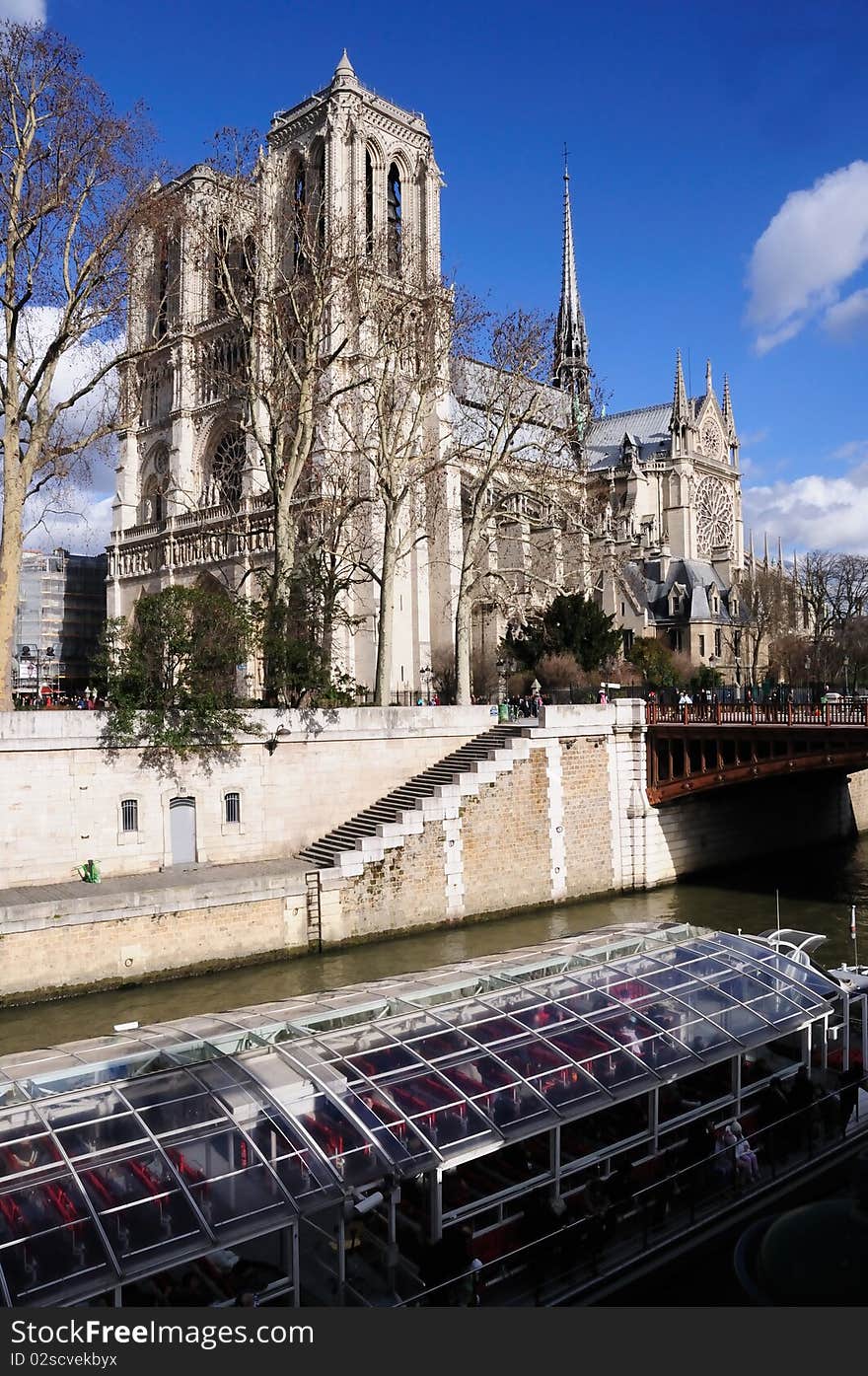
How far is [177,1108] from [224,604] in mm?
17965

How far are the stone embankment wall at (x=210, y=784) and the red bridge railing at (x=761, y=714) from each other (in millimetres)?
5536

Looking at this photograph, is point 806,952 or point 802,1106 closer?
point 802,1106

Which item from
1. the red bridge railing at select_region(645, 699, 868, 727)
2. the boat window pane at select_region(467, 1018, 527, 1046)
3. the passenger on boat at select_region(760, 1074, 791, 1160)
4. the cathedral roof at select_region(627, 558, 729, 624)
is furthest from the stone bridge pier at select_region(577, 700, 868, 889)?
the cathedral roof at select_region(627, 558, 729, 624)

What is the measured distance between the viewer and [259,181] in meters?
29.8

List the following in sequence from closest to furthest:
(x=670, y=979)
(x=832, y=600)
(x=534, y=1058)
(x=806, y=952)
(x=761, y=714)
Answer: (x=534, y=1058) → (x=670, y=979) → (x=806, y=952) → (x=761, y=714) → (x=832, y=600)

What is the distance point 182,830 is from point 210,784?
1.26 m

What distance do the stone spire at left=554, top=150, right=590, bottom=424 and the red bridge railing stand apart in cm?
6460

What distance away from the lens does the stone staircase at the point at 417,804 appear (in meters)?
23.8

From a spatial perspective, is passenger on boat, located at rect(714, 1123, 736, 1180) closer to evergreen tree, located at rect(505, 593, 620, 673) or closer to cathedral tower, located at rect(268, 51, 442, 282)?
evergreen tree, located at rect(505, 593, 620, 673)

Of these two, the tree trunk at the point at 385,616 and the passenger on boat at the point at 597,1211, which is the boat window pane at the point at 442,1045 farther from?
Result: the tree trunk at the point at 385,616

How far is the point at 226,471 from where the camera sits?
51.1 metres

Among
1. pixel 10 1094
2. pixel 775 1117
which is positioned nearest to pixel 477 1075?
pixel 10 1094

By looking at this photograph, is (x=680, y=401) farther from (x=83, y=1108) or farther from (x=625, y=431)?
(x=83, y=1108)

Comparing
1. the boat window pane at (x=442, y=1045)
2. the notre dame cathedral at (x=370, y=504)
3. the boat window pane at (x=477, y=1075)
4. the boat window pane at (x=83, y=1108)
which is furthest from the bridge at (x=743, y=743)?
the boat window pane at (x=83, y=1108)
